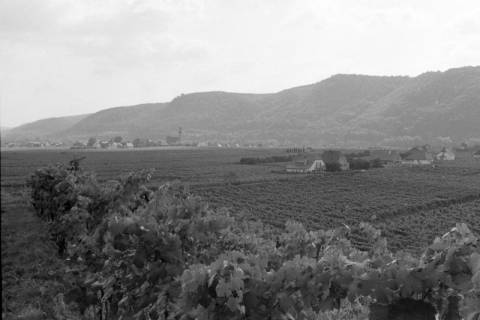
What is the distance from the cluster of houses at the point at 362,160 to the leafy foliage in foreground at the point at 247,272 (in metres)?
62.9

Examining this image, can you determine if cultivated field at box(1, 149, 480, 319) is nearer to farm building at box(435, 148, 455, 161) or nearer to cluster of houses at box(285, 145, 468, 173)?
cluster of houses at box(285, 145, 468, 173)

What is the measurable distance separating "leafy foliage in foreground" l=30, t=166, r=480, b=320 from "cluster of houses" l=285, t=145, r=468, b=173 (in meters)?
62.9

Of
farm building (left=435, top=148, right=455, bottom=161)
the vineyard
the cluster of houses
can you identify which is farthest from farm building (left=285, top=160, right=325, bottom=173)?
farm building (left=435, top=148, right=455, bottom=161)

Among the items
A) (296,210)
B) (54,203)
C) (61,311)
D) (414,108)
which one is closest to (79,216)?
(61,311)

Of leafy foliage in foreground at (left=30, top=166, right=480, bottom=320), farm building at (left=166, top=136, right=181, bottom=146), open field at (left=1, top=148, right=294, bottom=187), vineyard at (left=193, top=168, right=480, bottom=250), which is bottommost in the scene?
vineyard at (left=193, top=168, right=480, bottom=250)

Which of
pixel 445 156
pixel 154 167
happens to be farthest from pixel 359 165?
pixel 154 167

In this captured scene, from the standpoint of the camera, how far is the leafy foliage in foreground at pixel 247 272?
9.05 ft

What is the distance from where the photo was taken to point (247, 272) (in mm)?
2873

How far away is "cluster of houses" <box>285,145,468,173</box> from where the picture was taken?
67375 millimetres

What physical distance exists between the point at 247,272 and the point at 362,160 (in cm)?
7114

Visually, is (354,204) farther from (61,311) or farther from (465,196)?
(61,311)

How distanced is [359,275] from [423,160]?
88138mm

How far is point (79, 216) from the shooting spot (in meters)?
8.09

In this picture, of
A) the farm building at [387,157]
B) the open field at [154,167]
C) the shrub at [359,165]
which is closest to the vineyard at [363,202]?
the open field at [154,167]
